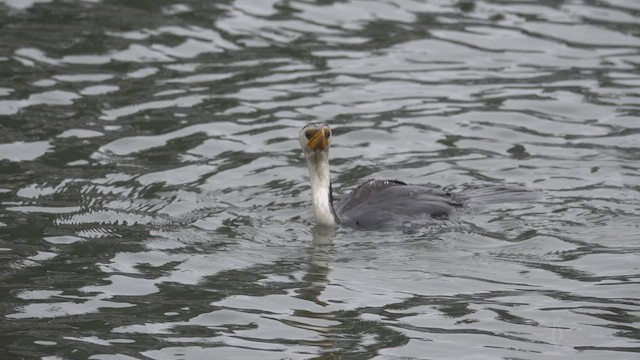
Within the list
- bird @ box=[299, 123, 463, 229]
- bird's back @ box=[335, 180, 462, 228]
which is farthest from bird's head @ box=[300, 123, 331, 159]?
bird's back @ box=[335, 180, 462, 228]

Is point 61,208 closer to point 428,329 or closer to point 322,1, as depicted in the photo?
point 428,329

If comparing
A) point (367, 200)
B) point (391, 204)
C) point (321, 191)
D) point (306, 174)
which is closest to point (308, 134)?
point (321, 191)

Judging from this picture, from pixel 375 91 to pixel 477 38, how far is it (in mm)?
2217

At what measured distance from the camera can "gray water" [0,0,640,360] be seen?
7.91 metres

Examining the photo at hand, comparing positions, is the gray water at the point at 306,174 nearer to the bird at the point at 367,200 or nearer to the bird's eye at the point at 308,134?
the bird at the point at 367,200

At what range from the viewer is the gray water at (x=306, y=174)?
7.91m

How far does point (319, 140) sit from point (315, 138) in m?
0.04

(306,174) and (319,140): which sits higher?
(319,140)

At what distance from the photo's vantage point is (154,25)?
15.6 m

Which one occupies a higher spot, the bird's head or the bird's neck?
the bird's head

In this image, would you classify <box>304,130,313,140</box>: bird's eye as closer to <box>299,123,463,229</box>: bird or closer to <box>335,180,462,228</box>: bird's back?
<box>299,123,463,229</box>: bird

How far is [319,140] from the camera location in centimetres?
1028

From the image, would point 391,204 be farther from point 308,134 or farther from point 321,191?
point 308,134

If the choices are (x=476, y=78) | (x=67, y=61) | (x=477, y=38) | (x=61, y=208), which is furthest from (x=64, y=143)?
(x=477, y=38)
